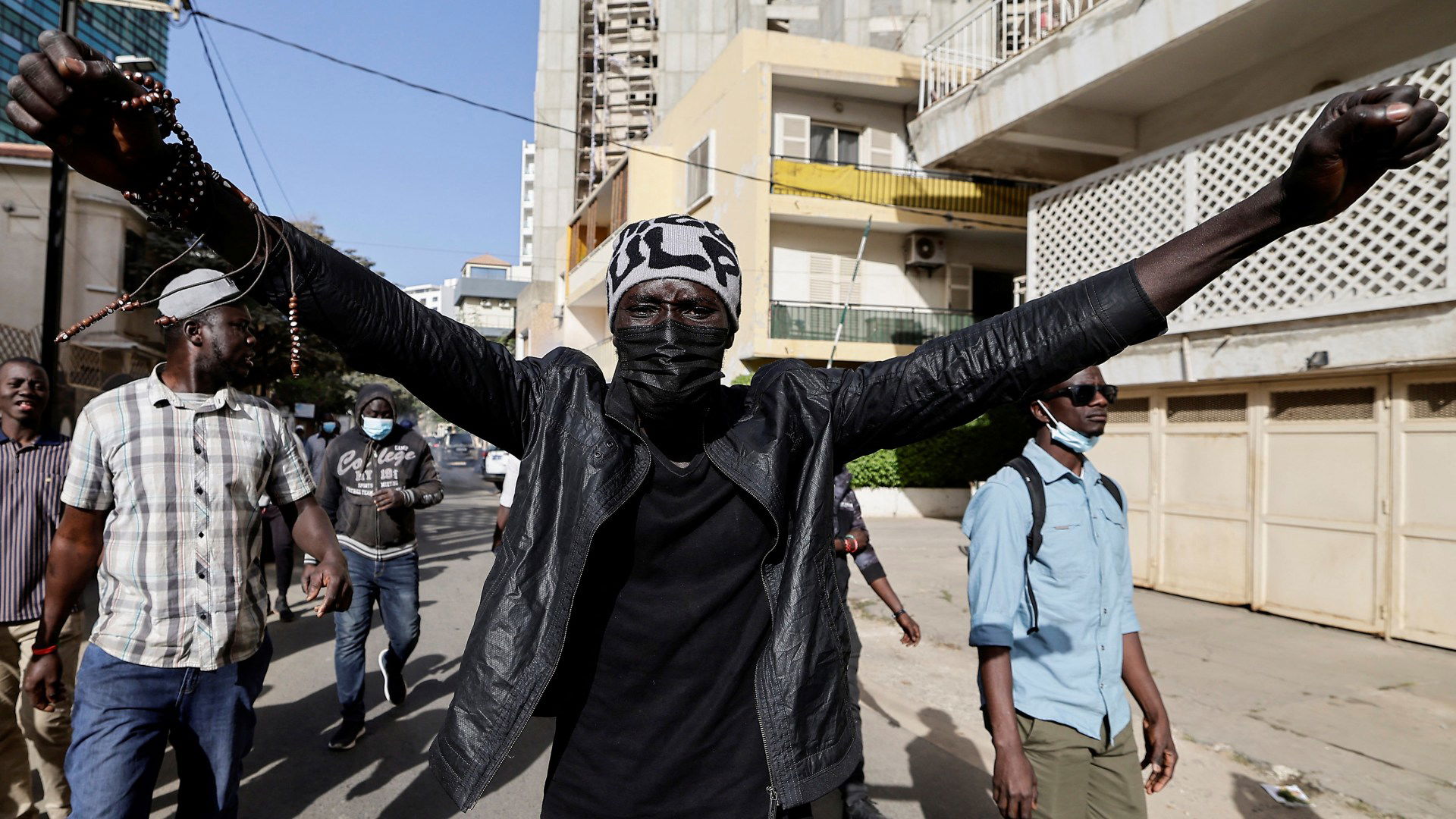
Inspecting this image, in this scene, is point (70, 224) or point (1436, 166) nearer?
point (1436, 166)

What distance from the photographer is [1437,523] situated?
24.0ft

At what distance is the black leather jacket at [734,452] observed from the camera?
1.60 m

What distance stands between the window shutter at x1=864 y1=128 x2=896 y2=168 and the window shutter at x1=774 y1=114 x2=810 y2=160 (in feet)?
5.45

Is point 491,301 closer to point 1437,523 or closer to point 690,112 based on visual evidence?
point 690,112

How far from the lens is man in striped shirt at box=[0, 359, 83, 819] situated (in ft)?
11.5

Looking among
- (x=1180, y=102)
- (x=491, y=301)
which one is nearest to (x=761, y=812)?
(x=1180, y=102)

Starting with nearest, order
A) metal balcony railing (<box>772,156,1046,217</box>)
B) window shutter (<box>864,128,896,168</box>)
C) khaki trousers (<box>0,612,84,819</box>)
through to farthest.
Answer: khaki trousers (<box>0,612,84,819</box>) < metal balcony railing (<box>772,156,1046,217</box>) < window shutter (<box>864,128,896,168</box>)

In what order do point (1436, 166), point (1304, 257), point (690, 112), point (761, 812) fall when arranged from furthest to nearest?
1. point (690, 112)
2. point (1304, 257)
3. point (1436, 166)
4. point (761, 812)

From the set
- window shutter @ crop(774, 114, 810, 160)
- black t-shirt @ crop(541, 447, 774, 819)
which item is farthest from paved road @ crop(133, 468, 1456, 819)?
window shutter @ crop(774, 114, 810, 160)

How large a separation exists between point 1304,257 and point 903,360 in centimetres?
830

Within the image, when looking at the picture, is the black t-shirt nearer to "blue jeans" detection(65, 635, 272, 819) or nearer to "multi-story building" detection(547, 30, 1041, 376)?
"blue jeans" detection(65, 635, 272, 819)

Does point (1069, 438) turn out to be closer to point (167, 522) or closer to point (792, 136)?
point (167, 522)

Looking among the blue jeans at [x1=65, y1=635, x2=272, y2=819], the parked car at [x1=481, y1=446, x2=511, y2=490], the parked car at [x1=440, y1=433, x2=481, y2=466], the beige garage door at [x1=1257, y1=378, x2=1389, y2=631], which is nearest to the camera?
the blue jeans at [x1=65, y1=635, x2=272, y2=819]

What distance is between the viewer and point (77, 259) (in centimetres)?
1727
